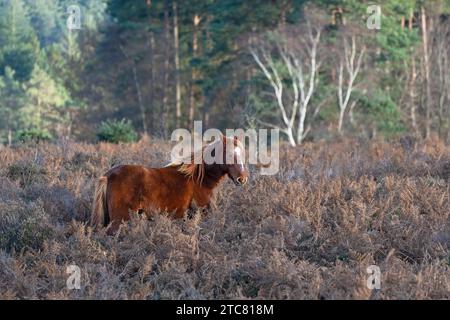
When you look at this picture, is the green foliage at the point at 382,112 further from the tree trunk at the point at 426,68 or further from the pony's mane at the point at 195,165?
the pony's mane at the point at 195,165

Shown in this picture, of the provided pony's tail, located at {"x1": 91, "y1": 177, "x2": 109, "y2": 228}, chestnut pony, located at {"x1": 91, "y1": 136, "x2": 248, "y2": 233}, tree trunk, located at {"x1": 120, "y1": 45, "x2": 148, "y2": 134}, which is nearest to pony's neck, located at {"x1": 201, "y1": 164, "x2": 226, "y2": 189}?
chestnut pony, located at {"x1": 91, "y1": 136, "x2": 248, "y2": 233}

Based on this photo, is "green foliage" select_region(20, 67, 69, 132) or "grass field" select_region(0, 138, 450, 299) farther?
"green foliage" select_region(20, 67, 69, 132)

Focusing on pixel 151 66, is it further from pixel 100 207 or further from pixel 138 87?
pixel 100 207

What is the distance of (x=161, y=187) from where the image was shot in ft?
25.9

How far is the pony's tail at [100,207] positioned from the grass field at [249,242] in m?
0.18

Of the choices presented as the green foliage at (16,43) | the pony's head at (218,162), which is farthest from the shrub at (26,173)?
the green foliage at (16,43)

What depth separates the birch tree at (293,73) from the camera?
2784 cm

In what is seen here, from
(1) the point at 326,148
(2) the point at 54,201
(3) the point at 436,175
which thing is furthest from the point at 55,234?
(1) the point at 326,148

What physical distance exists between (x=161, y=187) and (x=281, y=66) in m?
21.4

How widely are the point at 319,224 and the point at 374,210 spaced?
79 centimetres

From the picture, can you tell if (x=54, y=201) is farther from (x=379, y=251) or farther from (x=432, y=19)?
(x=432, y=19)

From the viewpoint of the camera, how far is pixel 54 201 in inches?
346

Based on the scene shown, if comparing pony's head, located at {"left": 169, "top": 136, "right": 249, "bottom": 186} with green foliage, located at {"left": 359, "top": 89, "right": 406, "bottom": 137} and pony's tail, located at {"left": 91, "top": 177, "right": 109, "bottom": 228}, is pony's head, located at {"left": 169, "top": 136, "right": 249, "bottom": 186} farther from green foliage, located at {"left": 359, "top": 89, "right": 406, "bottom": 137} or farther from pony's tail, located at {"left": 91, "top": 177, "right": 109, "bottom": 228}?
green foliage, located at {"left": 359, "top": 89, "right": 406, "bottom": 137}

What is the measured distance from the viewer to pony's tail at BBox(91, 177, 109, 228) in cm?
760
